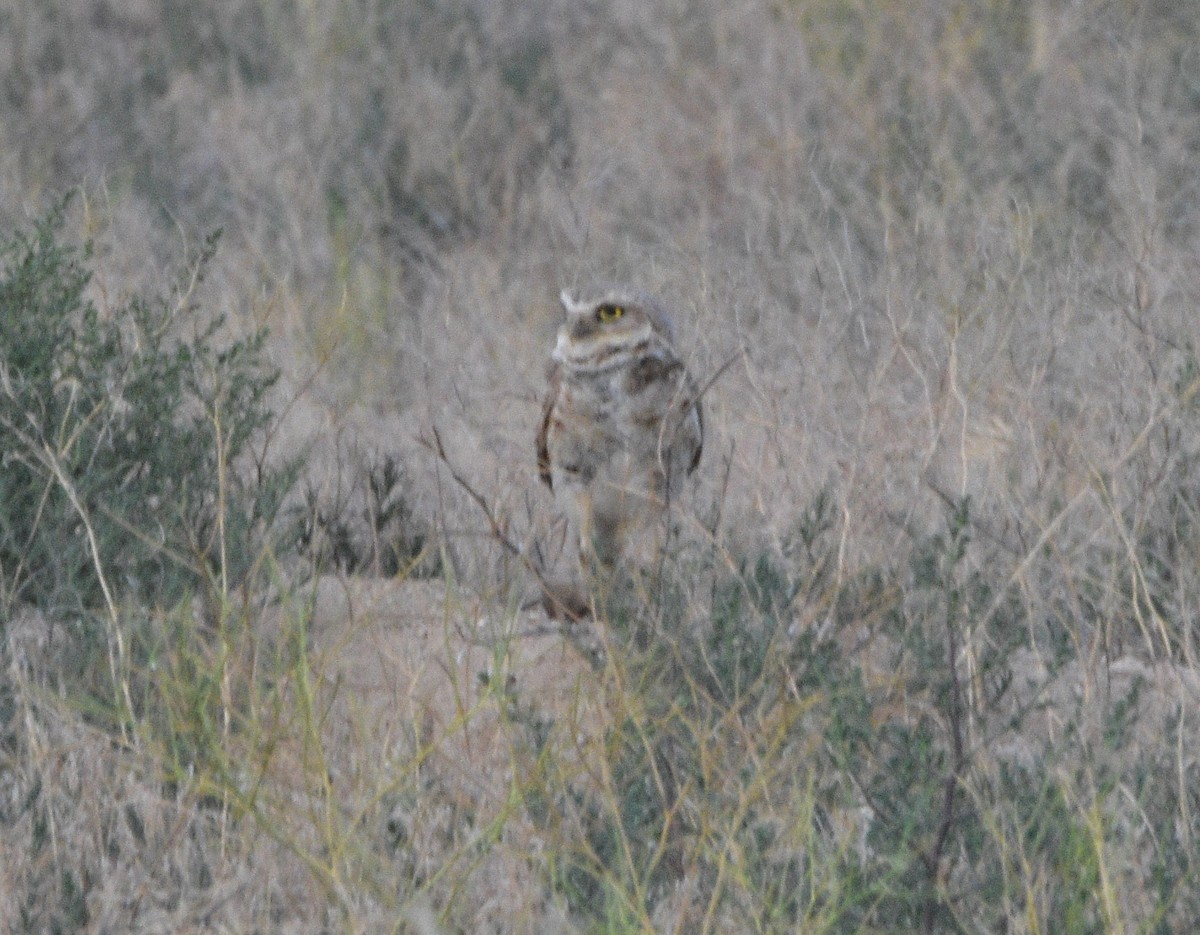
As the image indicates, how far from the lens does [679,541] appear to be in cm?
492

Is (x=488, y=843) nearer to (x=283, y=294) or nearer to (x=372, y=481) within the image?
(x=372, y=481)

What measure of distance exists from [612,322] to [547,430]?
37 centimetres

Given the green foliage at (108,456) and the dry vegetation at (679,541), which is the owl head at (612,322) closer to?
the dry vegetation at (679,541)

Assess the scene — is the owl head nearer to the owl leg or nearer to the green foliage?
the owl leg

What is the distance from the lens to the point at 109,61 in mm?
10172

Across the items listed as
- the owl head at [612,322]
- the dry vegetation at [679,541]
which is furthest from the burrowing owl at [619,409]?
the dry vegetation at [679,541]

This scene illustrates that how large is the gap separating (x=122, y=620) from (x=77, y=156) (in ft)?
19.4

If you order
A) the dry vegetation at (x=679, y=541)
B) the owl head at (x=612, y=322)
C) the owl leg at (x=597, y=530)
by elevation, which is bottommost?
the owl leg at (x=597, y=530)

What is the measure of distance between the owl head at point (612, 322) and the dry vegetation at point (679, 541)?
0.12m

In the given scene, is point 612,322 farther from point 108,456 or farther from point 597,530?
point 108,456

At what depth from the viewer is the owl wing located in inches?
200

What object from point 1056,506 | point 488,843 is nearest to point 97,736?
point 488,843

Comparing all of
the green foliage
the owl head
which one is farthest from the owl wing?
the green foliage

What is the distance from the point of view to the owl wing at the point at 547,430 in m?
5.07
